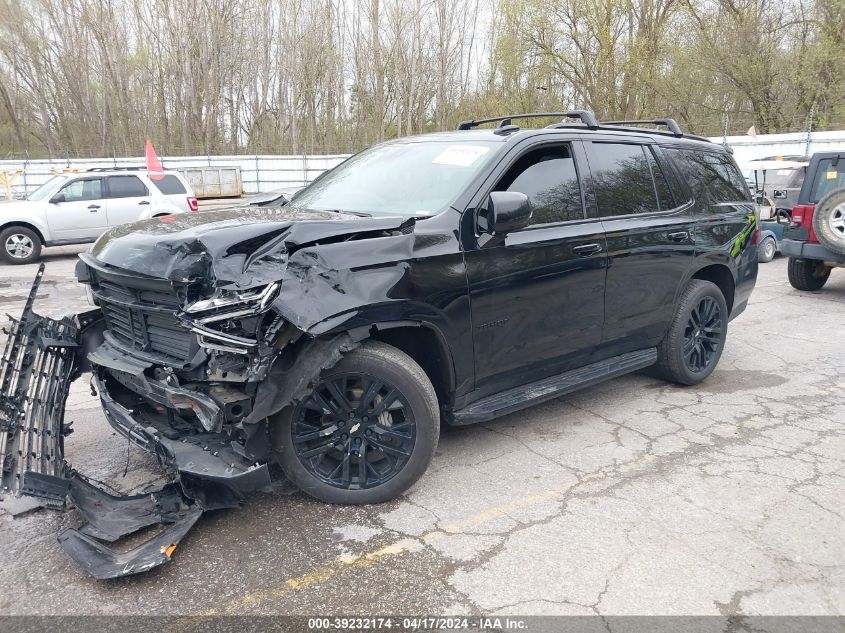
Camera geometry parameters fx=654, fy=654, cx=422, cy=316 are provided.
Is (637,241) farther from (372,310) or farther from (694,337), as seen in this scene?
(372,310)

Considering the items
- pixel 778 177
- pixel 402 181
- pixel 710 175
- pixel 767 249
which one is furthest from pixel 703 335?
pixel 778 177

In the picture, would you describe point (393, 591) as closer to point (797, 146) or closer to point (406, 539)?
point (406, 539)

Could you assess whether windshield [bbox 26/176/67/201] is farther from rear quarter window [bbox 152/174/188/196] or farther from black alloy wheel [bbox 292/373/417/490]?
black alloy wheel [bbox 292/373/417/490]

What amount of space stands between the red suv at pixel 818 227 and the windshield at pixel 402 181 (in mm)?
6430

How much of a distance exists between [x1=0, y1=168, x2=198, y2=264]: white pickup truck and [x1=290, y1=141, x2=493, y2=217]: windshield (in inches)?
395

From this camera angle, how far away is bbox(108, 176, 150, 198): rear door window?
44.5 feet

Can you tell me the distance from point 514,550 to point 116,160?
91.3 feet

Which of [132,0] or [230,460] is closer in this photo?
[230,460]

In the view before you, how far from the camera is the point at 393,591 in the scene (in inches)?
109

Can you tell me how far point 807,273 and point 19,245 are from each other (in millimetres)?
13973

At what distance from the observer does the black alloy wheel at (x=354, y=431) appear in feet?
10.8

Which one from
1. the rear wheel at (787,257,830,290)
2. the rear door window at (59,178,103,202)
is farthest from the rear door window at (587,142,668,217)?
the rear door window at (59,178,103,202)

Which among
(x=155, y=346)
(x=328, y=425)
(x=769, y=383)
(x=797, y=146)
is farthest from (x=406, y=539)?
(x=797, y=146)

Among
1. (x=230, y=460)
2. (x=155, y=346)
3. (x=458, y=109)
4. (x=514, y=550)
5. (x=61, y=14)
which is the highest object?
(x=61, y=14)
